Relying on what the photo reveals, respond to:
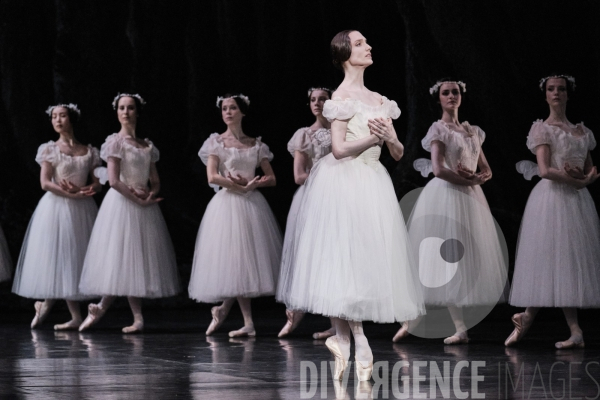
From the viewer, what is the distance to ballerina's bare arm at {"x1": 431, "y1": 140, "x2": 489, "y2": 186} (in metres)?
5.79

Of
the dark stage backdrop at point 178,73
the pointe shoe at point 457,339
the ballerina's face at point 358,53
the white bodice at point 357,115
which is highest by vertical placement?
the dark stage backdrop at point 178,73

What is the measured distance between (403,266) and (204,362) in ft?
3.97

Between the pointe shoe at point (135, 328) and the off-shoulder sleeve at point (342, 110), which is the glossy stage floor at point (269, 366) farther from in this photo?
the off-shoulder sleeve at point (342, 110)

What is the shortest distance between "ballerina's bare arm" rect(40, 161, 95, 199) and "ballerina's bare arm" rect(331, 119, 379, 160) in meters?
3.25

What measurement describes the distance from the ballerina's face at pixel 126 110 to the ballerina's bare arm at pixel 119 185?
0.28 metres

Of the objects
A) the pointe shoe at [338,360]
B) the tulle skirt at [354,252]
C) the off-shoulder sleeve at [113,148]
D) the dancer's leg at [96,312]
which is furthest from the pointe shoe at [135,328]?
the pointe shoe at [338,360]

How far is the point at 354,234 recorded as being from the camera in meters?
4.12

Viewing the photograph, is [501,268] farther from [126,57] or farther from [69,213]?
[126,57]

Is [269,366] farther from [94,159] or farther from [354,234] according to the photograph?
[94,159]

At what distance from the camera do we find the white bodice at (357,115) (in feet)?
13.7

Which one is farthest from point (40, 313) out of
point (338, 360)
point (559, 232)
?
point (559, 232)

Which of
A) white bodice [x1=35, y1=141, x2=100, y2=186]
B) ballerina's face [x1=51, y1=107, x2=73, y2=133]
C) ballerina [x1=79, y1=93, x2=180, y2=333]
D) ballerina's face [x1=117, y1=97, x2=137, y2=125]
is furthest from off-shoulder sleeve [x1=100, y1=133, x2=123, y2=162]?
ballerina's face [x1=51, y1=107, x2=73, y2=133]

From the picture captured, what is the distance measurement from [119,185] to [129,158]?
8.1 inches

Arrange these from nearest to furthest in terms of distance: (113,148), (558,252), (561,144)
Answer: (558,252)
(561,144)
(113,148)
